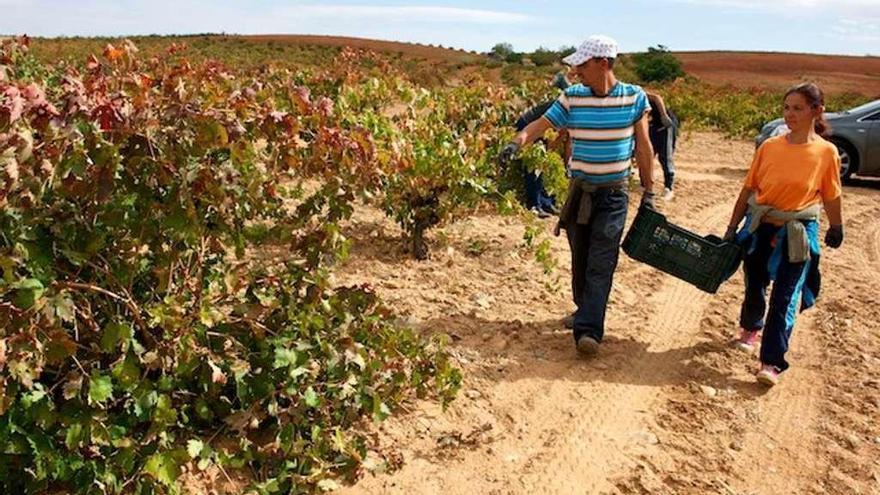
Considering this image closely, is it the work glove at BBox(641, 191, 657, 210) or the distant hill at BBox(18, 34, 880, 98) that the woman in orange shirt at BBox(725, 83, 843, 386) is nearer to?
the work glove at BBox(641, 191, 657, 210)

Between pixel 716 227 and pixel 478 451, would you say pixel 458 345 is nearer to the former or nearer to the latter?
pixel 478 451

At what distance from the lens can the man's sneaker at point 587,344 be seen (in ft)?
14.4

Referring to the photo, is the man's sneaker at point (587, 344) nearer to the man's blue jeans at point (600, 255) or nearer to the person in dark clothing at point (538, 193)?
the man's blue jeans at point (600, 255)

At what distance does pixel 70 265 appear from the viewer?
2721 millimetres

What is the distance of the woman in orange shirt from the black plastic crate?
132mm

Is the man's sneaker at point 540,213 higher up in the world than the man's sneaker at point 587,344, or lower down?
higher up

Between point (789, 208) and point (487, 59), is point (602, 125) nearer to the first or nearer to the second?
point (789, 208)

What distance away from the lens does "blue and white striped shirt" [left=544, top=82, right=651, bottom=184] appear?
4219 mm

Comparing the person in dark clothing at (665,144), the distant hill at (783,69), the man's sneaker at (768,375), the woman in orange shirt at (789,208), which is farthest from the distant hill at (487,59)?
the man's sneaker at (768,375)

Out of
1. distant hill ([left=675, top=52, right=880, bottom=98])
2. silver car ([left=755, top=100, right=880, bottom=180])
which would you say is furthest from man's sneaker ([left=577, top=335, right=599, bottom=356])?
distant hill ([left=675, top=52, right=880, bottom=98])

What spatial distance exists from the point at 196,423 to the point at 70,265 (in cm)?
78

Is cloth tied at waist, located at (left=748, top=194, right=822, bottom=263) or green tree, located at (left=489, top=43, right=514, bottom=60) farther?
green tree, located at (left=489, top=43, right=514, bottom=60)

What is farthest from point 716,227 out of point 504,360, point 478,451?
point 478,451

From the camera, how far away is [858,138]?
11.3 m
